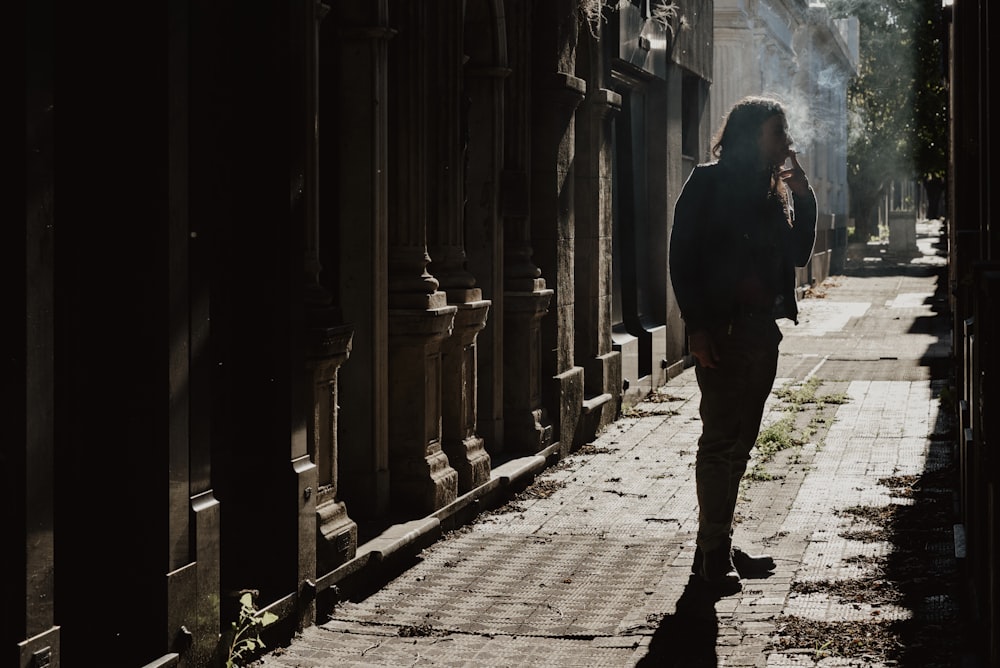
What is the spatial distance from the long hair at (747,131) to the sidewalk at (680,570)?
181 cm

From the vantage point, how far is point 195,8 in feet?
17.3

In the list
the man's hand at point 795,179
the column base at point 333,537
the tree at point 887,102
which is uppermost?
the tree at point 887,102

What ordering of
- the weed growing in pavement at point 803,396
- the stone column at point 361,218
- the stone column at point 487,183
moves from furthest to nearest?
1. the weed growing in pavement at point 803,396
2. the stone column at point 487,183
3. the stone column at point 361,218

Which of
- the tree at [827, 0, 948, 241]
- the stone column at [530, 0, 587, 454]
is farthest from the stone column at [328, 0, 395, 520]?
the tree at [827, 0, 948, 241]

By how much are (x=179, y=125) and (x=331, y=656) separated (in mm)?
2107

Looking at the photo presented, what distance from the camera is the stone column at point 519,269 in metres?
10.1

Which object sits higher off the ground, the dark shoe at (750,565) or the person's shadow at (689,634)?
the dark shoe at (750,565)

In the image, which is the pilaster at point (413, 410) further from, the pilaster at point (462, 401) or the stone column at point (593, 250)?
the stone column at point (593, 250)

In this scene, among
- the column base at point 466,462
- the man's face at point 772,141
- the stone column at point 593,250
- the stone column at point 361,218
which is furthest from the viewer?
the stone column at point 593,250

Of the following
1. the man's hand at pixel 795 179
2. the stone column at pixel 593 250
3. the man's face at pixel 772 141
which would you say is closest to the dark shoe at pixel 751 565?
the man's hand at pixel 795 179

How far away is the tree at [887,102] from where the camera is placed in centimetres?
4819

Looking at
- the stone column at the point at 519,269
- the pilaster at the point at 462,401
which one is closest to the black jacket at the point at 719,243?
the pilaster at the point at 462,401

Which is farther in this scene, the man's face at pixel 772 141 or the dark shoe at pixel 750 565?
the dark shoe at pixel 750 565

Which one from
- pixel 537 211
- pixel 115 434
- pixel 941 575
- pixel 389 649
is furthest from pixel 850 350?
pixel 115 434
